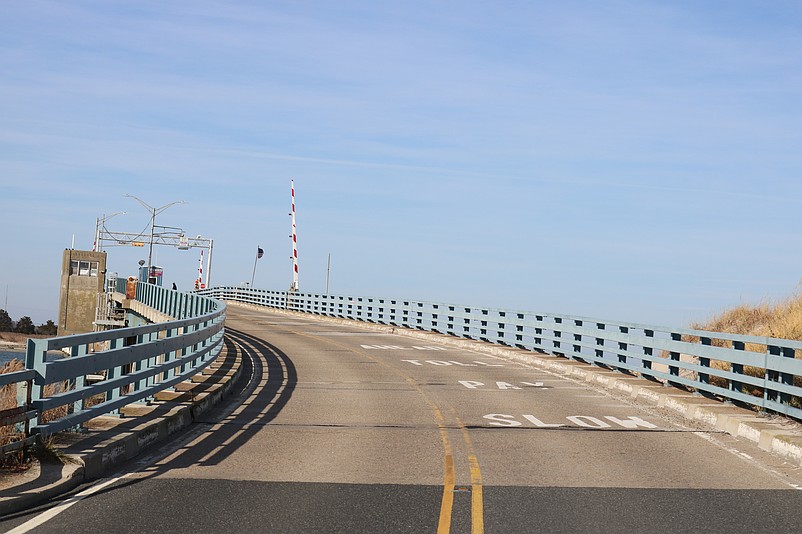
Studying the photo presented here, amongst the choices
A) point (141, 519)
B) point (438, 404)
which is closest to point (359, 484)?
point (141, 519)

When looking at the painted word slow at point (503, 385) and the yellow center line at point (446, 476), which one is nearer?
the yellow center line at point (446, 476)

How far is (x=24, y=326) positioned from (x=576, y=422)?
521 feet

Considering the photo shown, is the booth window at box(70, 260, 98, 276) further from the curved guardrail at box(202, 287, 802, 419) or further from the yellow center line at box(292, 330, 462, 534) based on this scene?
the yellow center line at box(292, 330, 462, 534)

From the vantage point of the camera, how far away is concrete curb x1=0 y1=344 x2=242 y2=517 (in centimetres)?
873

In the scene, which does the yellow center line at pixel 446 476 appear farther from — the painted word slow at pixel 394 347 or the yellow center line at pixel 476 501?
the painted word slow at pixel 394 347

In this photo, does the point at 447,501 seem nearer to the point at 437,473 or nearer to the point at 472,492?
the point at 472,492

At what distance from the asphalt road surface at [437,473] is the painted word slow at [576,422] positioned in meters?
0.06

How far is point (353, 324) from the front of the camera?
51156 mm

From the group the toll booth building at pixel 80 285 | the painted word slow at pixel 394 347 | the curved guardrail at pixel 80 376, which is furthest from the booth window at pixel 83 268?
the curved guardrail at pixel 80 376

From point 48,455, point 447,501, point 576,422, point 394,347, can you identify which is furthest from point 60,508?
point 394,347

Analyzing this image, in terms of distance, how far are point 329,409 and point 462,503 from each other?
7354 millimetres

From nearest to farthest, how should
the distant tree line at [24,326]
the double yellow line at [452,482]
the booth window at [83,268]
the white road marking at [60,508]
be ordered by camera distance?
the white road marking at [60,508]
the double yellow line at [452,482]
the booth window at [83,268]
the distant tree line at [24,326]

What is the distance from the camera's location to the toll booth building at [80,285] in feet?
343

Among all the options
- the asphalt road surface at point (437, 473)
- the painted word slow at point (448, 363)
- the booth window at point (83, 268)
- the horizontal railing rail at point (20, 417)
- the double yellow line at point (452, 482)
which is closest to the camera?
the double yellow line at point (452, 482)
